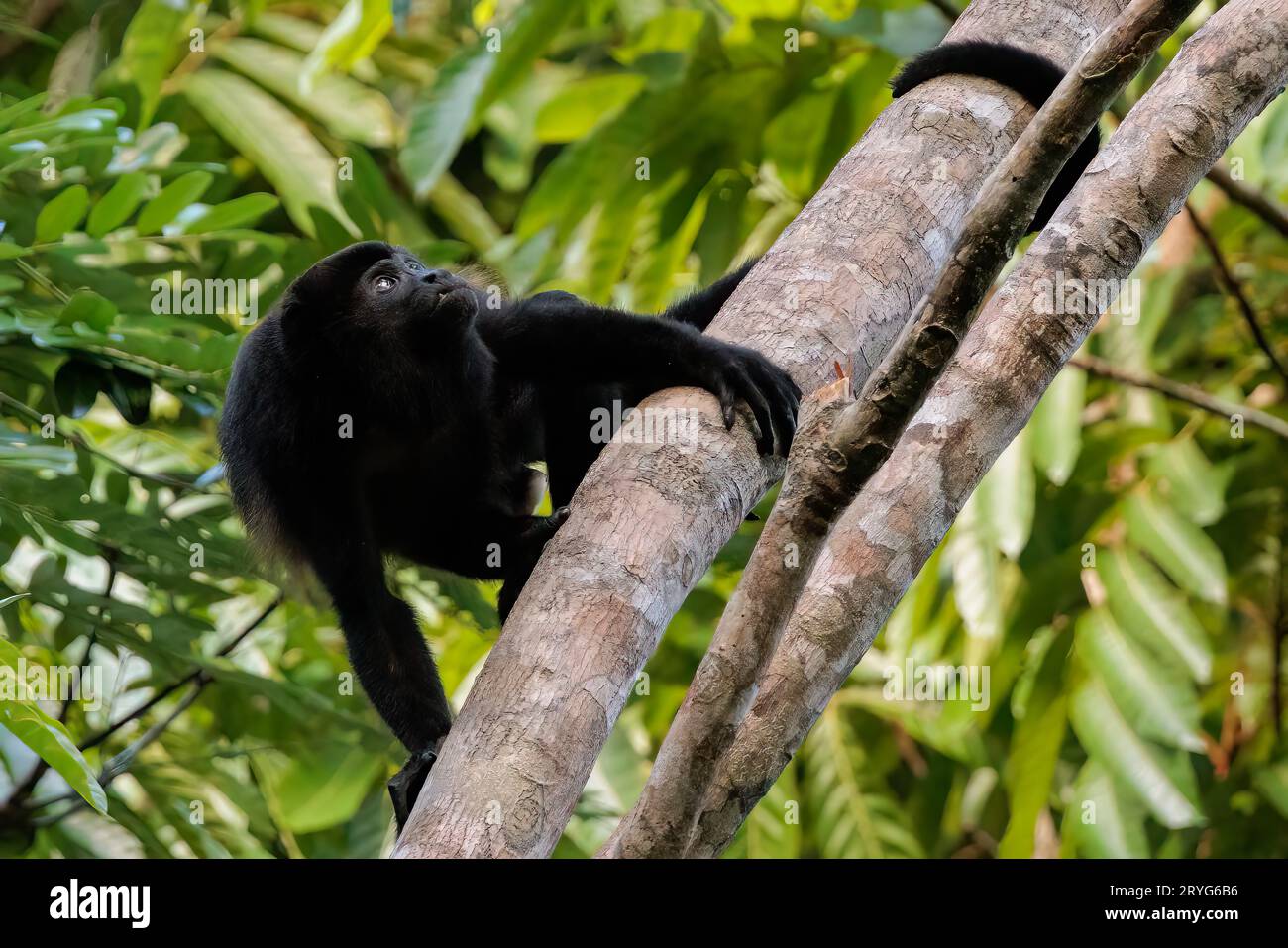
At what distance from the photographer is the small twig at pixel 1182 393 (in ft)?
15.7

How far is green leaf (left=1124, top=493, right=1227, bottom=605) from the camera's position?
Result: 4.65 meters

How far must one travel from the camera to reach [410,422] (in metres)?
3.75

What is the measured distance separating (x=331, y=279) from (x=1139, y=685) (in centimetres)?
289

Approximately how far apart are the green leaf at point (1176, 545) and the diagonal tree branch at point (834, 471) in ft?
9.39

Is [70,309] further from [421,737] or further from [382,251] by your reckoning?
[421,737]

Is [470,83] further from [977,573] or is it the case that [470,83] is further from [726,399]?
[977,573]

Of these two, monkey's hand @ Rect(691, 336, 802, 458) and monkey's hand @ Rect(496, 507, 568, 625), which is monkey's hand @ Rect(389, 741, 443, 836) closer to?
monkey's hand @ Rect(496, 507, 568, 625)

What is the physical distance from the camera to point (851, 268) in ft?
9.42

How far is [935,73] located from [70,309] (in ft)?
7.07

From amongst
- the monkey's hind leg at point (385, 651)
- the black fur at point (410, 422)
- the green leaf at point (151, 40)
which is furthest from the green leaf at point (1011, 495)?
the green leaf at point (151, 40)

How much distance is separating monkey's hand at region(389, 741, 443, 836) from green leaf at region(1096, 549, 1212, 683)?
2.62m

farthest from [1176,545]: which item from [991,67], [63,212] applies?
[63,212]
